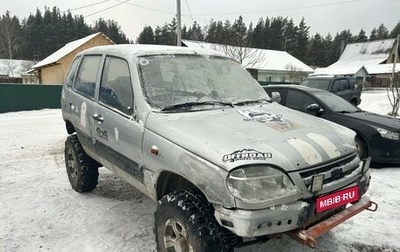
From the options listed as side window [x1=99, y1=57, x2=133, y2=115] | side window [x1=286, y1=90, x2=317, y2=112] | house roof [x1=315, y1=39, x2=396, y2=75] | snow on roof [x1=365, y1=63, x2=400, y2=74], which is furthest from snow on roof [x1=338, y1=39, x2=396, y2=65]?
side window [x1=99, y1=57, x2=133, y2=115]

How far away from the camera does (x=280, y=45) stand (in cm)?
7106

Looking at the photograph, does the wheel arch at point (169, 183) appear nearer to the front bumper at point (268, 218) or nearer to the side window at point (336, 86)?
the front bumper at point (268, 218)

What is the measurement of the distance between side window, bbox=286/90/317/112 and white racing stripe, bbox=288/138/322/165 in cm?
494

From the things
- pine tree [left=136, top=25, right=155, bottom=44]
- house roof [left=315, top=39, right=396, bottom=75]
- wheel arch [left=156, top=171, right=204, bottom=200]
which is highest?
pine tree [left=136, top=25, right=155, bottom=44]

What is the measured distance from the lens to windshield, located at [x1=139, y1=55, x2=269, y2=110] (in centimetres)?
319

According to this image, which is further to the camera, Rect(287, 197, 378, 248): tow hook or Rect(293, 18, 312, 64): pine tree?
Rect(293, 18, 312, 64): pine tree

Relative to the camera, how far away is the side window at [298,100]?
7.29 m

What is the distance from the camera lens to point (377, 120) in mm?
6516

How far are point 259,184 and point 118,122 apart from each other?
170cm

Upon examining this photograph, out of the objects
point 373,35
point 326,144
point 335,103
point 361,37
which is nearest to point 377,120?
point 335,103

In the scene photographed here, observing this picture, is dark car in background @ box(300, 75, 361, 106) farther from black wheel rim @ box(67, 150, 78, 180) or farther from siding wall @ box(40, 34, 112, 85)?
siding wall @ box(40, 34, 112, 85)

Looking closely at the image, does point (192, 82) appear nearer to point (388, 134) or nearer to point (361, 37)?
point (388, 134)

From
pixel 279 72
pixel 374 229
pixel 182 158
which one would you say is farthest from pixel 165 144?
pixel 279 72

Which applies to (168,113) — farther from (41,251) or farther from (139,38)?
(139,38)
